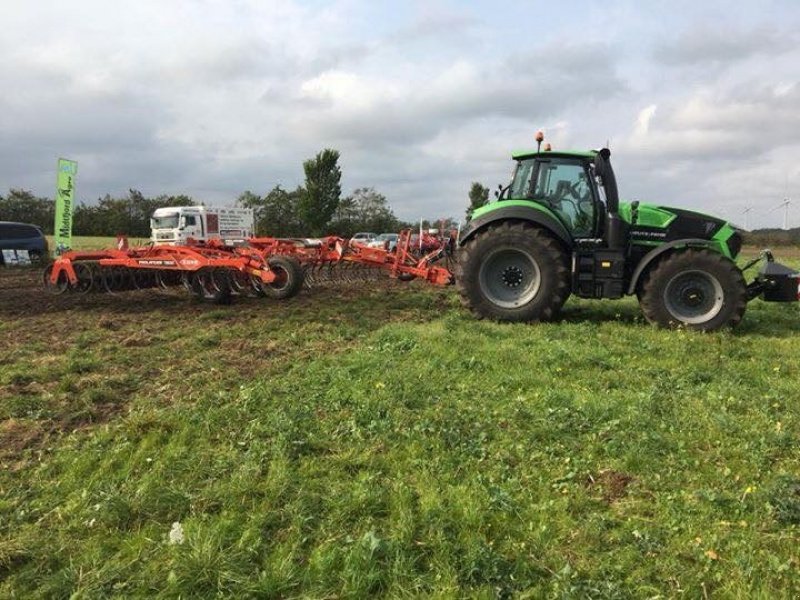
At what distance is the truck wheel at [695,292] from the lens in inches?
308

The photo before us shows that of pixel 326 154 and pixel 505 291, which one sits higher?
pixel 326 154

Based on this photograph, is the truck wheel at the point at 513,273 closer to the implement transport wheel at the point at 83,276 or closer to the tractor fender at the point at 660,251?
the tractor fender at the point at 660,251

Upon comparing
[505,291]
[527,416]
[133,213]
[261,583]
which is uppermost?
[133,213]

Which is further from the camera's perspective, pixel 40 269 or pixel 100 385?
pixel 40 269

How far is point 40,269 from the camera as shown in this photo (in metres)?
19.2

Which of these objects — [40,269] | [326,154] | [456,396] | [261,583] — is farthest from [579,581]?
[326,154]

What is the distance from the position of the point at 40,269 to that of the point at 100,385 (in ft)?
52.3

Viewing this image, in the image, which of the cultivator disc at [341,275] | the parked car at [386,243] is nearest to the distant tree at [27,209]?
the parked car at [386,243]

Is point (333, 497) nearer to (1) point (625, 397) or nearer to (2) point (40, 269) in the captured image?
(1) point (625, 397)

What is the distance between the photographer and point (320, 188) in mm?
41094

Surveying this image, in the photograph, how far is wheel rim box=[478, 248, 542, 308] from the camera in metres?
8.80

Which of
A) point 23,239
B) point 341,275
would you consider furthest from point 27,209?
point 341,275

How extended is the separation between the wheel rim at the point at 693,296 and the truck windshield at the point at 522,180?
2311 millimetres

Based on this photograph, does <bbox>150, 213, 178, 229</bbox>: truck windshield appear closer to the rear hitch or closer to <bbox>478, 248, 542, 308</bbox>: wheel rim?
<bbox>478, 248, 542, 308</bbox>: wheel rim
